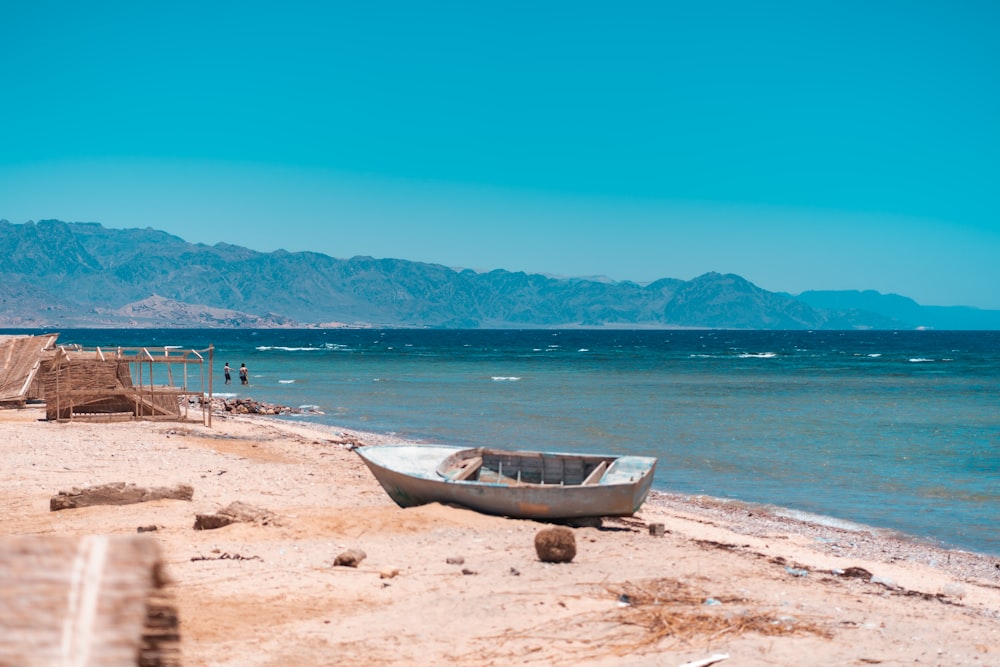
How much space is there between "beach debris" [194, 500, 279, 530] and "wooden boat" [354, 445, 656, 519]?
241 cm

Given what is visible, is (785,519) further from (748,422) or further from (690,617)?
(748,422)

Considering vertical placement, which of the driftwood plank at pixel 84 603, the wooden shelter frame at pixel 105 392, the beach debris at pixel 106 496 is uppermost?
the driftwood plank at pixel 84 603

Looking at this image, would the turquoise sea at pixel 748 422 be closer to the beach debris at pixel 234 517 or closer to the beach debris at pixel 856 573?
the beach debris at pixel 856 573

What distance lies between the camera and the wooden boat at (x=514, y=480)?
13.3 metres

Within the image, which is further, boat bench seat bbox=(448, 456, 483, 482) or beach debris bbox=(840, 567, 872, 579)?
boat bench seat bbox=(448, 456, 483, 482)

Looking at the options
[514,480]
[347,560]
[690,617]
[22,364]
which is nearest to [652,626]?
[690,617]

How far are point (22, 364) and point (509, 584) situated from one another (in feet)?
82.1

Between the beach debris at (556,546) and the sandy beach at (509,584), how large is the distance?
19 cm

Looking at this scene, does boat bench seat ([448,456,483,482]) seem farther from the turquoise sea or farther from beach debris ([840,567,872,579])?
the turquoise sea

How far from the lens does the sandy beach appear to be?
319 inches

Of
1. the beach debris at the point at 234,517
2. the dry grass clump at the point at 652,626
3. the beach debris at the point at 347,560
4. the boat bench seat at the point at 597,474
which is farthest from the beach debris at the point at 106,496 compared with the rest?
the dry grass clump at the point at 652,626

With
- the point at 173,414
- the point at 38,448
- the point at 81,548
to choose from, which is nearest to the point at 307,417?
the point at 173,414

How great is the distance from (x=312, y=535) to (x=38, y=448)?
30.9 feet

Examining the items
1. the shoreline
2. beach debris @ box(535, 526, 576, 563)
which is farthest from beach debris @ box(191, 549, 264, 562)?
the shoreline
